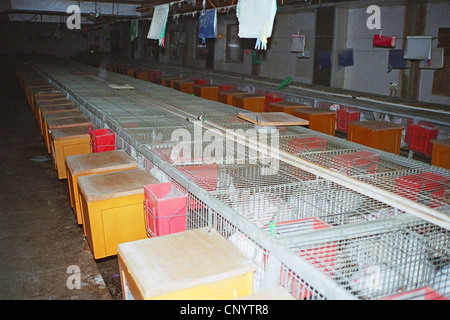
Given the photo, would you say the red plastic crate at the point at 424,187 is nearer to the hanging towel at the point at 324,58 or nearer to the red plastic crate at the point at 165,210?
the red plastic crate at the point at 165,210

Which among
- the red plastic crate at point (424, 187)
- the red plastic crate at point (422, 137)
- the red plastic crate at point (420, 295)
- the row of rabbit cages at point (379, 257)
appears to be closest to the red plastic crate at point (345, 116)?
the red plastic crate at point (422, 137)

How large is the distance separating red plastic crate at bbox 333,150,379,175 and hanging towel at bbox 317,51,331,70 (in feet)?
22.1

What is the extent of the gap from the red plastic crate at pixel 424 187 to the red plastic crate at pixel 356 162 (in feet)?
0.99

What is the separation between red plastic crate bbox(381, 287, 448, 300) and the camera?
1557 millimetres

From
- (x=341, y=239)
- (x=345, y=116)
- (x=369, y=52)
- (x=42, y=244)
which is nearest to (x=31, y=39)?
(x=369, y=52)

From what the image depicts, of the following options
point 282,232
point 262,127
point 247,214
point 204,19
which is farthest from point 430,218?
point 204,19

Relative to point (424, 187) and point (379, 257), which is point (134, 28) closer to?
point (424, 187)

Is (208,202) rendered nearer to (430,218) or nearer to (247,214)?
(247,214)

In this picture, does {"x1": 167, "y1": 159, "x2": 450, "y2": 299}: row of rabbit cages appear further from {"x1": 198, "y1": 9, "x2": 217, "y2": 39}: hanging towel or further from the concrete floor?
{"x1": 198, "y1": 9, "x2": 217, "y2": 39}: hanging towel

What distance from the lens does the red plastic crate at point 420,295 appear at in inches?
61.3

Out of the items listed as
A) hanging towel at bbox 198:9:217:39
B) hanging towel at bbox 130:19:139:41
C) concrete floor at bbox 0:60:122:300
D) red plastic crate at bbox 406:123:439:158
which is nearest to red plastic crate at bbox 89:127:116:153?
concrete floor at bbox 0:60:122:300

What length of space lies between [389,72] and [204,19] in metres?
4.49

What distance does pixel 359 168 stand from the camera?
297 cm
